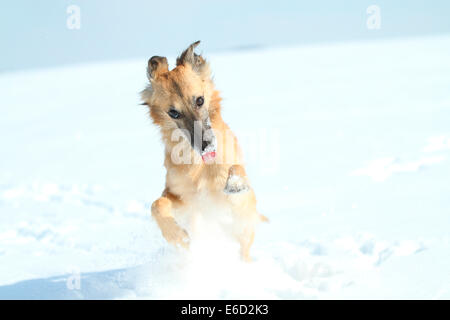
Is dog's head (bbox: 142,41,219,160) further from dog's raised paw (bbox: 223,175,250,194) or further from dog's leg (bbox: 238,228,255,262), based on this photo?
dog's leg (bbox: 238,228,255,262)

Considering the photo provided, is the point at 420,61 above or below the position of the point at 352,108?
above

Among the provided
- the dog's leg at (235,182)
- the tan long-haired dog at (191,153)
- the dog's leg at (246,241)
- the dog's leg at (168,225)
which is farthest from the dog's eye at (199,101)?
the dog's leg at (246,241)

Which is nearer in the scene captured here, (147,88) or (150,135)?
(147,88)

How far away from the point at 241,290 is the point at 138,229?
2.77m

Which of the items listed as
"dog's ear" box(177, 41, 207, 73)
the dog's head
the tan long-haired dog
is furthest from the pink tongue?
"dog's ear" box(177, 41, 207, 73)

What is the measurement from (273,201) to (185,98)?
3.61 m

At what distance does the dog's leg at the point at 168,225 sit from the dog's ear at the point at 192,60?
4.14 feet

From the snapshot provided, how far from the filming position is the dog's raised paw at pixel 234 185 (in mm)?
4043

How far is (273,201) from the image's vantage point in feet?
23.7

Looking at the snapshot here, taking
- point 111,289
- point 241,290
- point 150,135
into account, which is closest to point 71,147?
point 150,135

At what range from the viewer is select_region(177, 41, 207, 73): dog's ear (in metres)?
4.30

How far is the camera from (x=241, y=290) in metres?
4.07

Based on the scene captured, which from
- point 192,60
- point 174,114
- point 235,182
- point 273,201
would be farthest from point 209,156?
point 273,201
